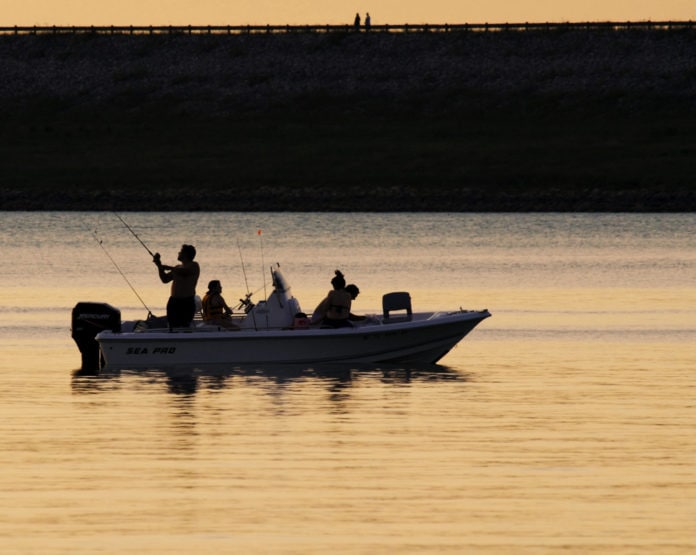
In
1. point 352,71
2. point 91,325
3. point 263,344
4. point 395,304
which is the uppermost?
point 352,71

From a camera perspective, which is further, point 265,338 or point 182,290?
point 182,290

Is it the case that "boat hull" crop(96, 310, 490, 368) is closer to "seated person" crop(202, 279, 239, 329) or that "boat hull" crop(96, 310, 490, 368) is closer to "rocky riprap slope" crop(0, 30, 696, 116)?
"seated person" crop(202, 279, 239, 329)

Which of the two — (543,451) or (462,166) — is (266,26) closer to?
(462,166)

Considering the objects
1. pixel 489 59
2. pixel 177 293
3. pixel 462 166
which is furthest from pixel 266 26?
pixel 177 293

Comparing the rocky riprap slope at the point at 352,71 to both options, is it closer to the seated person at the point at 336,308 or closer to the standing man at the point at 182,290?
the seated person at the point at 336,308

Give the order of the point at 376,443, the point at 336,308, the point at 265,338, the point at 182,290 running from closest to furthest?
the point at 376,443 < the point at 265,338 < the point at 336,308 < the point at 182,290

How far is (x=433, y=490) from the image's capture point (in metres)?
17.8

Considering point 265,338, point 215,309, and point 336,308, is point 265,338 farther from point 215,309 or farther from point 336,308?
point 336,308

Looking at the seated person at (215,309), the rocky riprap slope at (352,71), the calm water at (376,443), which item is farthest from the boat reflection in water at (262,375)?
the rocky riprap slope at (352,71)

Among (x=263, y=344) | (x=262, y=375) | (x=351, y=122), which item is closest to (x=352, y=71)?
(x=351, y=122)

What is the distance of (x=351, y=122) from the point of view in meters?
104

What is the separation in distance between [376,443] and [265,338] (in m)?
6.95

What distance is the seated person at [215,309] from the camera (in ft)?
89.8

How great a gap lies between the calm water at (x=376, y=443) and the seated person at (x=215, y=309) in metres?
0.85
